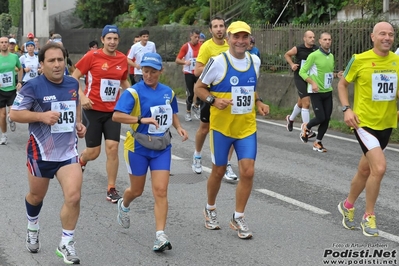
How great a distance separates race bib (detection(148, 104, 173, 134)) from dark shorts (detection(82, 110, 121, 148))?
2226 millimetres

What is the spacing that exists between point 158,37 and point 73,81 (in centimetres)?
2176

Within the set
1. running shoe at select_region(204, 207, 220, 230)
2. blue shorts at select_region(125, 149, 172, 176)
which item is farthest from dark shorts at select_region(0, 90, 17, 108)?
blue shorts at select_region(125, 149, 172, 176)

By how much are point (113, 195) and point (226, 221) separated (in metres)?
1.66

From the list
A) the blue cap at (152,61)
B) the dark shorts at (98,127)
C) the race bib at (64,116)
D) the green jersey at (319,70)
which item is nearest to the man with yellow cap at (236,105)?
the blue cap at (152,61)

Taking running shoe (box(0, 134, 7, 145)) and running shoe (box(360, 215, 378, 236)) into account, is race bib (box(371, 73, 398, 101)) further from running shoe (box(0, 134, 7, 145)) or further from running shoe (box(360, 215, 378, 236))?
running shoe (box(0, 134, 7, 145))

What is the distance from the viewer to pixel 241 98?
762 cm

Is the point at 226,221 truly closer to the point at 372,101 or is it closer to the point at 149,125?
the point at 149,125

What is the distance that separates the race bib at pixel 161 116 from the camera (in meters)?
7.25

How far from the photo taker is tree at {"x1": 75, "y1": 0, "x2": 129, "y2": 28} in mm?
42281

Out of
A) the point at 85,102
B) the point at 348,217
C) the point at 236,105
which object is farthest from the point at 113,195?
the point at 348,217

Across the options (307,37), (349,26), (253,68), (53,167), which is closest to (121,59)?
(253,68)

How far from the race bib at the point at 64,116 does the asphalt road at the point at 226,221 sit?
113cm

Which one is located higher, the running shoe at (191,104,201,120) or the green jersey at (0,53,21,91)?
the green jersey at (0,53,21,91)

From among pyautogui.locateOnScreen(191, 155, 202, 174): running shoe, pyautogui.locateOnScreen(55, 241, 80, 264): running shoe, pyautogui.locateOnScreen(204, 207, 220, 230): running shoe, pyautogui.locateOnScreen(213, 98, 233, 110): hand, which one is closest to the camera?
pyautogui.locateOnScreen(55, 241, 80, 264): running shoe
